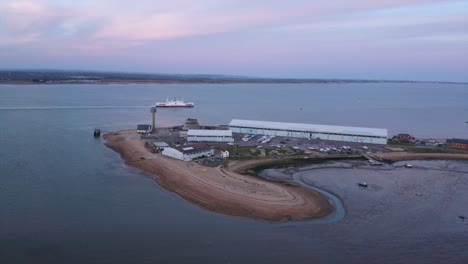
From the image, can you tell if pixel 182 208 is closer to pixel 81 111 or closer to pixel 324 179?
pixel 324 179

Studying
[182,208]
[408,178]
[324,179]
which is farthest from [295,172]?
[182,208]

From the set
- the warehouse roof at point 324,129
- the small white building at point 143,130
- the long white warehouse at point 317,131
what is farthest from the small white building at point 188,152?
the small white building at point 143,130

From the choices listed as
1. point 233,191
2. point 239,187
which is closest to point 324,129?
point 239,187

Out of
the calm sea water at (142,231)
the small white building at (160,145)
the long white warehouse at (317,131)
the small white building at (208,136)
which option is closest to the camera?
the calm sea water at (142,231)

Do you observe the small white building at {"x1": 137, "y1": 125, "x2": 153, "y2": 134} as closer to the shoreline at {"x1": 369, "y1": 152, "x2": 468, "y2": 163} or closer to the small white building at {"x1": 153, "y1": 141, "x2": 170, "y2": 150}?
the small white building at {"x1": 153, "y1": 141, "x2": 170, "y2": 150}

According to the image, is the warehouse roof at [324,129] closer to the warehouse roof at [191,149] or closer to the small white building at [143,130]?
the small white building at [143,130]

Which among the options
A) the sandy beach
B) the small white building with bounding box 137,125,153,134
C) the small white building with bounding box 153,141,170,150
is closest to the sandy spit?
the sandy beach
